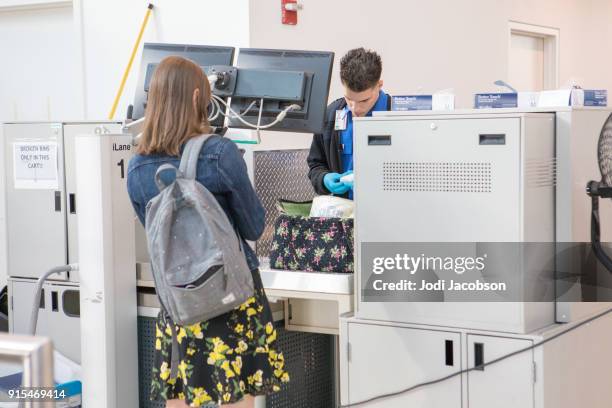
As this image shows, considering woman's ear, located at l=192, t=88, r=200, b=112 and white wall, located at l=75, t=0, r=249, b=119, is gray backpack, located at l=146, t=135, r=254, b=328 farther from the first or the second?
white wall, located at l=75, t=0, r=249, b=119

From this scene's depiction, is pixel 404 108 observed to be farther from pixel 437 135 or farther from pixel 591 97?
pixel 591 97

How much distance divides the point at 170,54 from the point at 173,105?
3.39ft

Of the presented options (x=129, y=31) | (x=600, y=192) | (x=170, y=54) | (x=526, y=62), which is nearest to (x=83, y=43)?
(x=129, y=31)

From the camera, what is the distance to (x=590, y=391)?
275 centimetres

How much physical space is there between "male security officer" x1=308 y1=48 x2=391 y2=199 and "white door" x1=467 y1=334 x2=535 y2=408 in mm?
808

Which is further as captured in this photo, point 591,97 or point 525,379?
point 591,97

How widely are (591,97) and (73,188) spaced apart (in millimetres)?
2234

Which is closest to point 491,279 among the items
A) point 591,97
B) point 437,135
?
point 437,135

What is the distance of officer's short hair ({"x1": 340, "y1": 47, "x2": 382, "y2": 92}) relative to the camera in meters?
3.25

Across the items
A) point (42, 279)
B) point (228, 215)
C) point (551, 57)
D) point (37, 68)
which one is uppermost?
point (551, 57)

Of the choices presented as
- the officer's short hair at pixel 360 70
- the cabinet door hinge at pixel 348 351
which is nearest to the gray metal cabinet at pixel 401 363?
the cabinet door hinge at pixel 348 351

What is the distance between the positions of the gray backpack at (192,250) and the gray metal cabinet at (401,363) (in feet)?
1.80

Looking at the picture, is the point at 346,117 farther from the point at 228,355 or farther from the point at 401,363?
the point at 228,355

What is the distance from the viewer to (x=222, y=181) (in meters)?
2.41
